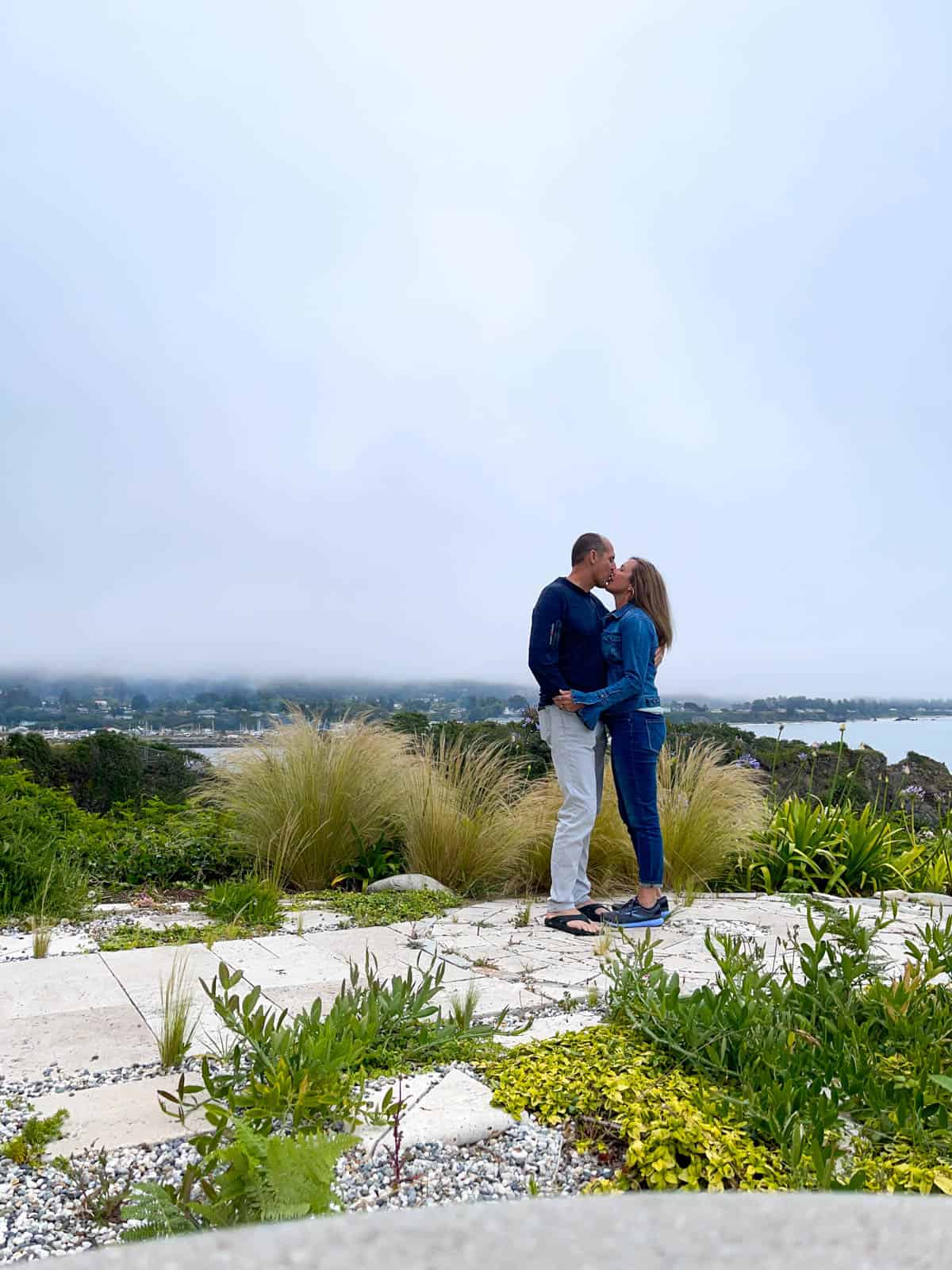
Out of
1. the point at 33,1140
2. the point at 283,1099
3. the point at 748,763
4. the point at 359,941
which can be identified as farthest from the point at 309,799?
the point at 283,1099

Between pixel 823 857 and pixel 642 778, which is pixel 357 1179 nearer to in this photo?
pixel 642 778

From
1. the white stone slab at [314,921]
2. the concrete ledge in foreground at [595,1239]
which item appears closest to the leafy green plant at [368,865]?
the white stone slab at [314,921]

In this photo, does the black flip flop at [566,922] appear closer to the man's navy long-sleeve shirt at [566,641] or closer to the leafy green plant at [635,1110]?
the man's navy long-sleeve shirt at [566,641]

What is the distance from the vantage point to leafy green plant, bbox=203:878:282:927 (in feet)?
14.9

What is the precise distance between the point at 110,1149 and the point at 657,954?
102 inches

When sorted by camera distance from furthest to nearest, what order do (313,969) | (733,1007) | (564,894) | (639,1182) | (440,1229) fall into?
(564,894), (313,969), (733,1007), (639,1182), (440,1229)

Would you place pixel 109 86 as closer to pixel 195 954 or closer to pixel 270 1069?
pixel 195 954

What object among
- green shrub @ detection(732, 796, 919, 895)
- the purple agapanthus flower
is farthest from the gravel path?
the purple agapanthus flower

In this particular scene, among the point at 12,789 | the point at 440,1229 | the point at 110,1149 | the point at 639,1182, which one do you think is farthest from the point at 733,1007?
the point at 12,789

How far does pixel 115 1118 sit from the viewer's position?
2.19 m

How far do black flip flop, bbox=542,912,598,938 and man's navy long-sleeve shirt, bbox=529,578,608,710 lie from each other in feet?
3.55

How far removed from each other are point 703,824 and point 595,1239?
228 inches

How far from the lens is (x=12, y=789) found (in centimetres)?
604

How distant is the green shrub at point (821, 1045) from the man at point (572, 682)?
1771 mm
